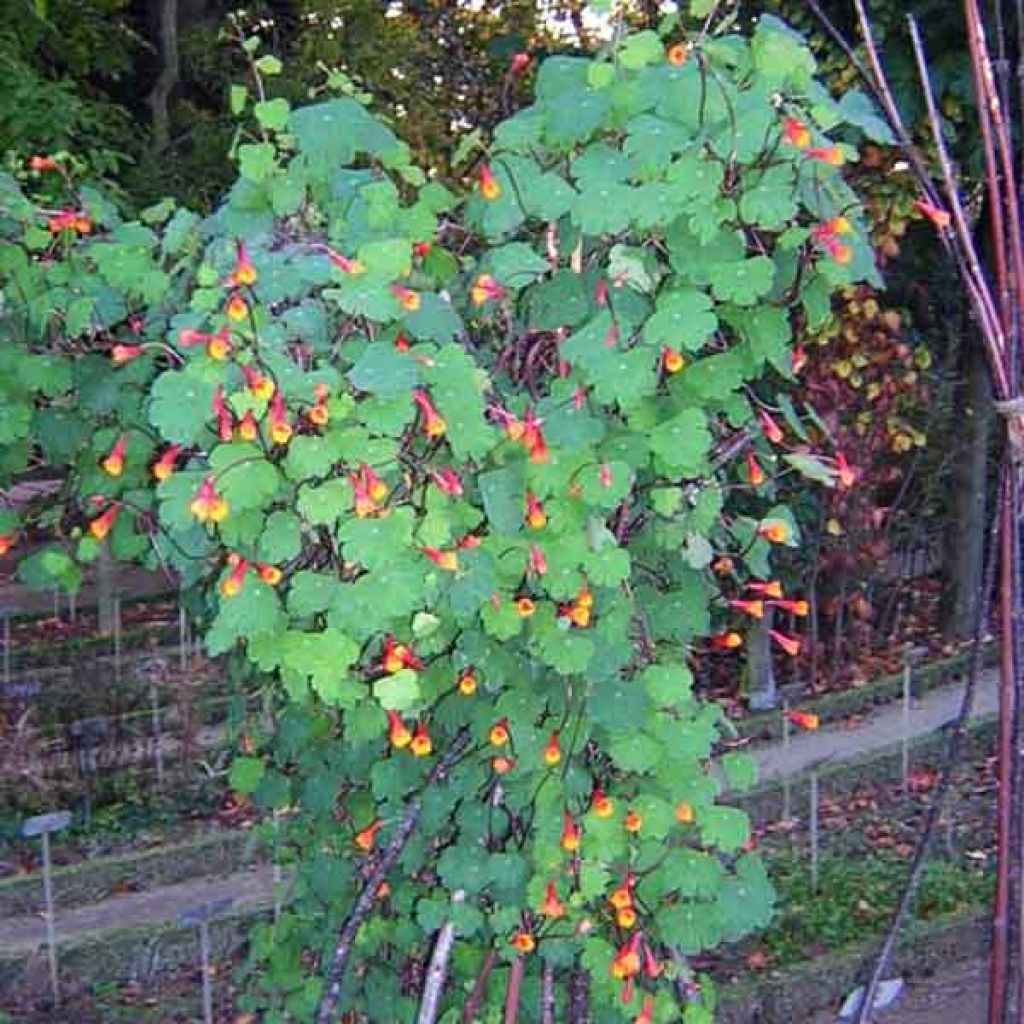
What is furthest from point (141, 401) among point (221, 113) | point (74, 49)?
point (221, 113)

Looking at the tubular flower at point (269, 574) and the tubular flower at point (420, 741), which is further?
the tubular flower at point (420, 741)

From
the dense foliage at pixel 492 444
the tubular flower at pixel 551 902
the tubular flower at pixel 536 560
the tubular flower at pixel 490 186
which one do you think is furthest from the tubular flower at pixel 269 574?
the tubular flower at pixel 551 902

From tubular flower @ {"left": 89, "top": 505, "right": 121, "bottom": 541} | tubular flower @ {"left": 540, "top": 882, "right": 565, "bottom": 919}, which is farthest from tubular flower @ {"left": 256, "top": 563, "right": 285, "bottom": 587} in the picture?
tubular flower @ {"left": 540, "top": 882, "right": 565, "bottom": 919}

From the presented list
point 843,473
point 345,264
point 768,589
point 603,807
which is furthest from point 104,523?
point 843,473

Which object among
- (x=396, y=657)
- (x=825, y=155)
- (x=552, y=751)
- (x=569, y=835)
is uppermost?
(x=825, y=155)

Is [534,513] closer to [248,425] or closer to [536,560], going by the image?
[536,560]

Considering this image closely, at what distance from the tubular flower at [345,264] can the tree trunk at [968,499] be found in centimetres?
793

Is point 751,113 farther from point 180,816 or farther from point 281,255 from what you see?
point 180,816

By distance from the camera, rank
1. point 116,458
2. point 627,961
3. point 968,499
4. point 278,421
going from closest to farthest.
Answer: point 278,421, point 116,458, point 627,961, point 968,499

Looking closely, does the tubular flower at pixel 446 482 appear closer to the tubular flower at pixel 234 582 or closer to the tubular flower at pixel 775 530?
the tubular flower at pixel 234 582

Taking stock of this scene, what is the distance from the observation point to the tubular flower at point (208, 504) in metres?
2.14

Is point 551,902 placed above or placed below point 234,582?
below

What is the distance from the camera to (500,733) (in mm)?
2611

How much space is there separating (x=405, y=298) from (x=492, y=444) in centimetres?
23
